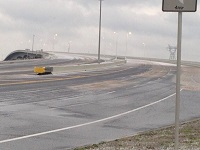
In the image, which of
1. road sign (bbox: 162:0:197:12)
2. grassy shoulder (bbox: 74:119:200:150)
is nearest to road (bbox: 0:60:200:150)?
grassy shoulder (bbox: 74:119:200:150)

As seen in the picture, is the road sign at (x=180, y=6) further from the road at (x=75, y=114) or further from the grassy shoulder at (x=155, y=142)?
the road at (x=75, y=114)

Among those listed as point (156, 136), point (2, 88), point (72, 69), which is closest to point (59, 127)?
point (156, 136)

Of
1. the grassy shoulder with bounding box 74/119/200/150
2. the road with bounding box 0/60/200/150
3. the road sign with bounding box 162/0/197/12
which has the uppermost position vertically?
the road sign with bounding box 162/0/197/12

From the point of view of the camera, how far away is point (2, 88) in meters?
26.7

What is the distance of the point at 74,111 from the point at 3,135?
21.8ft

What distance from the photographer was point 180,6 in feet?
23.5

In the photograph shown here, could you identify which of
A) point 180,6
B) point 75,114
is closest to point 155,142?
point 180,6

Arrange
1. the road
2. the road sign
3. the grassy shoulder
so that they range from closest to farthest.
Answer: the road sign < the grassy shoulder < the road

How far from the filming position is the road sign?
23.3 feet

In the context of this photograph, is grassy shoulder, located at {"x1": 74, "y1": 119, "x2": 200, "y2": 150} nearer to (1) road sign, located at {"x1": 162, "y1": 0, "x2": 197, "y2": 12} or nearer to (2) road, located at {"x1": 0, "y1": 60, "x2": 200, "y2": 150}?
(2) road, located at {"x1": 0, "y1": 60, "x2": 200, "y2": 150}

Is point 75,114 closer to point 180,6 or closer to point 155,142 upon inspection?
point 155,142

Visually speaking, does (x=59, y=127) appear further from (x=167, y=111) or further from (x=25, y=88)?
(x=25, y=88)

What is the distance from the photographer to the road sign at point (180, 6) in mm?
7102

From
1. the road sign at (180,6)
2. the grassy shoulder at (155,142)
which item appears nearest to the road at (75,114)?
the grassy shoulder at (155,142)
